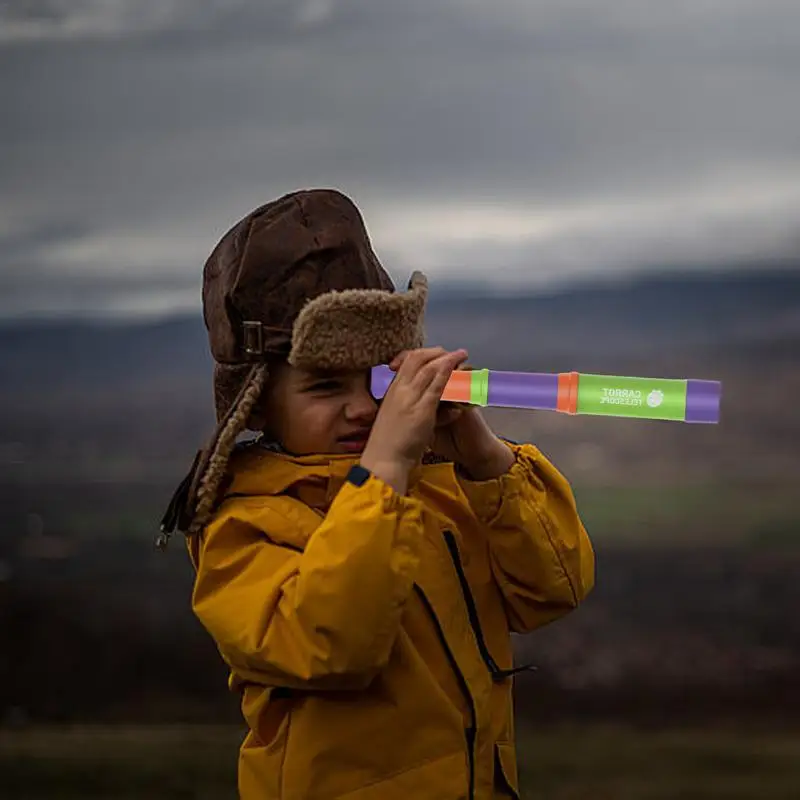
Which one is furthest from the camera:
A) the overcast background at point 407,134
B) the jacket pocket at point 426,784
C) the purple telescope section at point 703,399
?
the overcast background at point 407,134

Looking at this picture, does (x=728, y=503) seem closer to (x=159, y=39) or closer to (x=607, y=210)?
(x=607, y=210)

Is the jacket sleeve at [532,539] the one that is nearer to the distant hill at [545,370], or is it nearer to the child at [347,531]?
the child at [347,531]

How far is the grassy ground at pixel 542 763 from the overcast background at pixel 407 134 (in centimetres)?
55

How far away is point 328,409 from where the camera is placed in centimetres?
90

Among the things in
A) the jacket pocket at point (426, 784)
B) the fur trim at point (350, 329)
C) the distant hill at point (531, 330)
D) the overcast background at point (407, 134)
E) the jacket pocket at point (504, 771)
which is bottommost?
the jacket pocket at point (504, 771)

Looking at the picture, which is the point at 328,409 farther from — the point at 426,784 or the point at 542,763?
the point at 542,763

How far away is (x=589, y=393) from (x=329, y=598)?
0.21 meters

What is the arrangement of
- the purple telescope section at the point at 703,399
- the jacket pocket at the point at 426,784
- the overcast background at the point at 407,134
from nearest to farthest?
the purple telescope section at the point at 703,399
the jacket pocket at the point at 426,784
the overcast background at the point at 407,134

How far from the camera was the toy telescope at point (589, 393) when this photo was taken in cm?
78

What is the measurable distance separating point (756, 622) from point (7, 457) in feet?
3.18

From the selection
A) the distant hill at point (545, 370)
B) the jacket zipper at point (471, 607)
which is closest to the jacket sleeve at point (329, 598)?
the jacket zipper at point (471, 607)

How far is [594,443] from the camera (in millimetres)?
1485

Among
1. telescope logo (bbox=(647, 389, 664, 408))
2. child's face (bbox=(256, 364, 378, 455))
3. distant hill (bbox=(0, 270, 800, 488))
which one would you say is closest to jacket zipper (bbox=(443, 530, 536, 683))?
child's face (bbox=(256, 364, 378, 455))

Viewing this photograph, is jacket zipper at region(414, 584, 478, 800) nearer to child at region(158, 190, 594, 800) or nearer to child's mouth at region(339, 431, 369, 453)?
child at region(158, 190, 594, 800)
